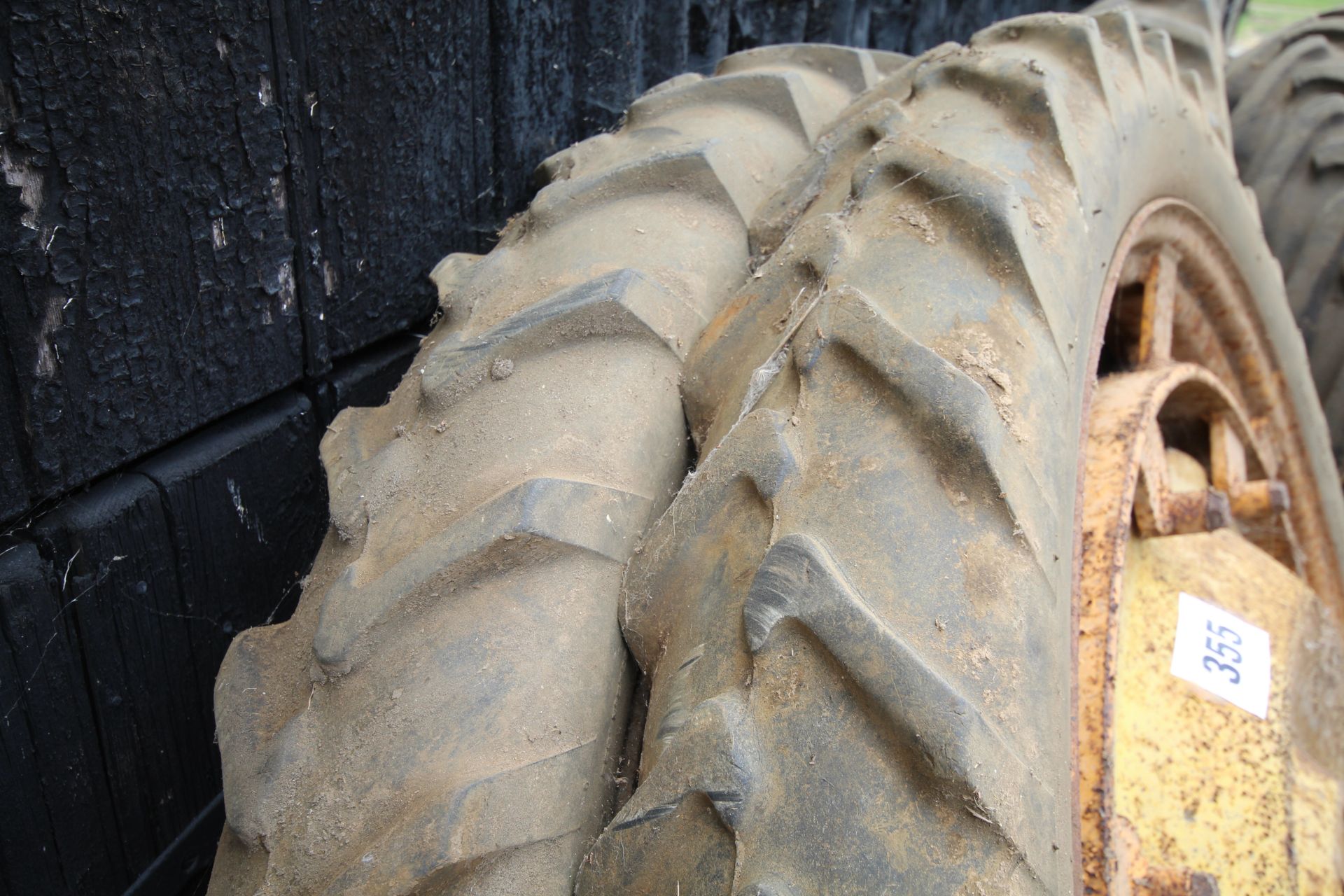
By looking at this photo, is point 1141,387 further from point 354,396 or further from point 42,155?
point 42,155

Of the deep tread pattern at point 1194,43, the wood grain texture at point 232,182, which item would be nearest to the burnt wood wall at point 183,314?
the wood grain texture at point 232,182

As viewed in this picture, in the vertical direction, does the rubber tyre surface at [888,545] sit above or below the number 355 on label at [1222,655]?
above

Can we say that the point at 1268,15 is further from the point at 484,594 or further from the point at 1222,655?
the point at 484,594

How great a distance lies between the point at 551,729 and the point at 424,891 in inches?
5.3

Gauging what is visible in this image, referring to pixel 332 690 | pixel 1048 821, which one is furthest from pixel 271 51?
pixel 1048 821

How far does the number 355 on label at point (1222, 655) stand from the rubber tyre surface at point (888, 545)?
0.42 m

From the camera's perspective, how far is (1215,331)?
4.97ft

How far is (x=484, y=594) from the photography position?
725mm

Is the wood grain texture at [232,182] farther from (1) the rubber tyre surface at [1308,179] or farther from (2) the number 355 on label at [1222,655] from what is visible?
(1) the rubber tyre surface at [1308,179]

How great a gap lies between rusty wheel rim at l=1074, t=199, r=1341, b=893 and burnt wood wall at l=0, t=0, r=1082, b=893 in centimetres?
79

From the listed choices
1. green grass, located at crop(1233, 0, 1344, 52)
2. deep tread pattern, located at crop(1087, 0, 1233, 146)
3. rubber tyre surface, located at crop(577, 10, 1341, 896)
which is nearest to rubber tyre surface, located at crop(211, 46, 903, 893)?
rubber tyre surface, located at crop(577, 10, 1341, 896)

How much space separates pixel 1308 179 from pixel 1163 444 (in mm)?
994

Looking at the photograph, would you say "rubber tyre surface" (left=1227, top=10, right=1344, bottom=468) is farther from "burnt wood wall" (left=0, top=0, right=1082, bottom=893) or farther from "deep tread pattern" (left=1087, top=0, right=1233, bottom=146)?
"burnt wood wall" (left=0, top=0, right=1082, bottom=893)

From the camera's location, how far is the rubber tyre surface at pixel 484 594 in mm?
668
